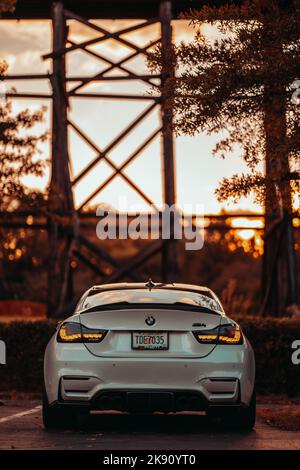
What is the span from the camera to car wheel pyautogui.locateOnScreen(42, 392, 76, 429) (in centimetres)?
1086

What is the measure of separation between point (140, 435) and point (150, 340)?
833 mm

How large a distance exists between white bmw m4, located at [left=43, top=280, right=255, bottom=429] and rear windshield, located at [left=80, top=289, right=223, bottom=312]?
0.02m

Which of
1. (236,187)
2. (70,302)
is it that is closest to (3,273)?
(70,302)

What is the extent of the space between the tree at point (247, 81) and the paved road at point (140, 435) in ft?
10.1

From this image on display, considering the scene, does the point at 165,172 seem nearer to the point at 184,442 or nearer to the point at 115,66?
the point at 115,66

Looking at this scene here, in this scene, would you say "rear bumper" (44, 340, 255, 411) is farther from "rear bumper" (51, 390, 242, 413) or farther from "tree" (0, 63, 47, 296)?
"tree" (0, 63, 47, 296)

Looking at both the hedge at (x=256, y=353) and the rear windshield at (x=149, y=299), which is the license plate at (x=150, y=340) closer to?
the rear windshield at (x=149, y=299)

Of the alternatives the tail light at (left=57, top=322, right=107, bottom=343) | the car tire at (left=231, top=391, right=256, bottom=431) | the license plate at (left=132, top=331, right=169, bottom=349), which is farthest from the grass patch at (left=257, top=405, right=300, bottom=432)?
Result: the tail light at (left=57, top=322, right=107, bottom=343)

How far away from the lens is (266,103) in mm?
12836

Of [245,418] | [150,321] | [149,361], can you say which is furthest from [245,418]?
[150,321]

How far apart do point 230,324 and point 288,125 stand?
307cm

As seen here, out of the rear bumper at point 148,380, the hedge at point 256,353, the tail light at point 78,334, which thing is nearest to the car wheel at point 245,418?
the rear bumper at point 148,380

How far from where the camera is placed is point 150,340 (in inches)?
410

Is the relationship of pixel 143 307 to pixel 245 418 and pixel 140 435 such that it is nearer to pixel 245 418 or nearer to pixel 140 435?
pixel 140 435
